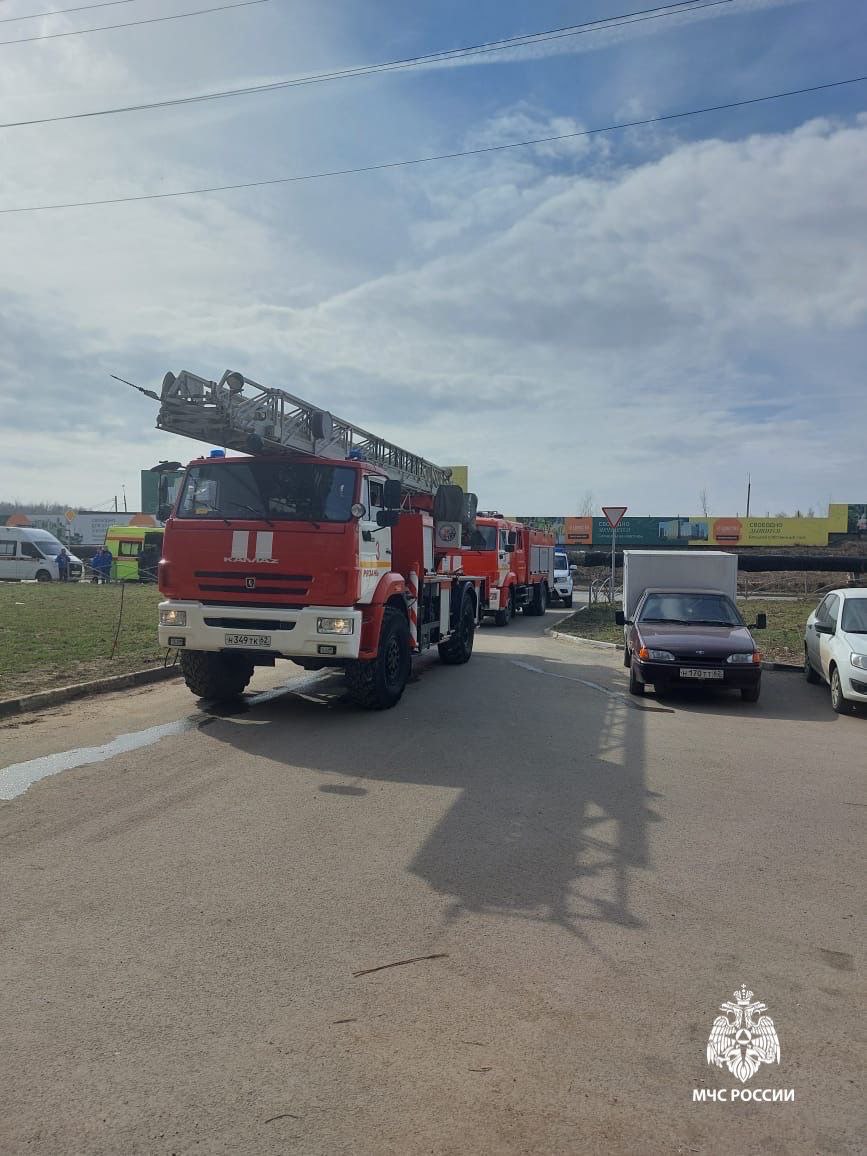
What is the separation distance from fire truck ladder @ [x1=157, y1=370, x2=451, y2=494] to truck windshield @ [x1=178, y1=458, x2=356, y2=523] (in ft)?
0.94

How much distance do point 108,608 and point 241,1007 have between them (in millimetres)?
19164

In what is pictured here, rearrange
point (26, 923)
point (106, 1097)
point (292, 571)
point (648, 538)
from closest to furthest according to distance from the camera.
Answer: point (106, 1097) < point (26, 923) < point (292, 571) < point (648, 538)

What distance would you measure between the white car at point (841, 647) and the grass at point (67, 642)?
895 centimetres

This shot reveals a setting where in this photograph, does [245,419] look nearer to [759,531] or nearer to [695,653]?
[695,653]

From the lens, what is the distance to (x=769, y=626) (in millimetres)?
18938

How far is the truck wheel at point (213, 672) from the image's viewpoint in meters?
9.20

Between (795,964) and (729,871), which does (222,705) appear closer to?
(729,871)

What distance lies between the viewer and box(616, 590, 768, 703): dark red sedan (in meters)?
10.5

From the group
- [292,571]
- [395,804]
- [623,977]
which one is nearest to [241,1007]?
[623,977]

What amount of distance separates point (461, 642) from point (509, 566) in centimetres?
830

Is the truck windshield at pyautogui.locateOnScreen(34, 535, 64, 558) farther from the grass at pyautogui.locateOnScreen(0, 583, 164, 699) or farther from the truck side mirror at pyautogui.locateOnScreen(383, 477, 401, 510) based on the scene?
the truck side mirror at pyautogui.locateOnScreen(383, 477, 401, 510)

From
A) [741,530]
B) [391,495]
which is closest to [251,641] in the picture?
[391,495]

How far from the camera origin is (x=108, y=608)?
21031 mm

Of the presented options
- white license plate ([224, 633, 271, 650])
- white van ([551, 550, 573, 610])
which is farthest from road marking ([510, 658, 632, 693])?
white van ([551, 550, 573, 610])
